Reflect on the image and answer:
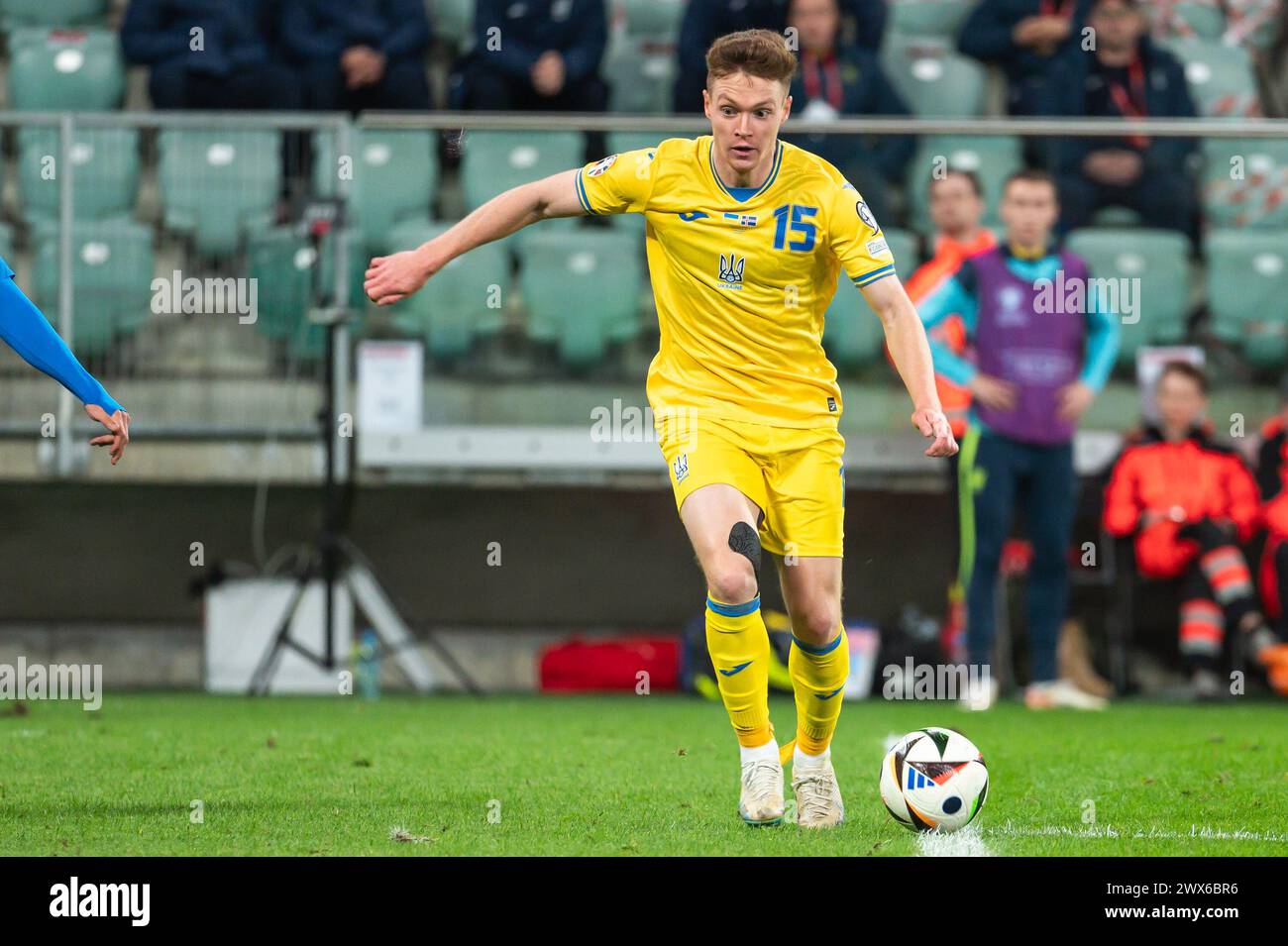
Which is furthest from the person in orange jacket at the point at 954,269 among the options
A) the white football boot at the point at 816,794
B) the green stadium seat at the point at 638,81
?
the white football boot at the point at 816,794

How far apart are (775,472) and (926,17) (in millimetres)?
8510

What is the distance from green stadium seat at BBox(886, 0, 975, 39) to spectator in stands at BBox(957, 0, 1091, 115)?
2.53 feet

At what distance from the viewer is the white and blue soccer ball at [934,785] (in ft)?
17.8

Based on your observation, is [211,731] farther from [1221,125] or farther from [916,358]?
[1221,125]

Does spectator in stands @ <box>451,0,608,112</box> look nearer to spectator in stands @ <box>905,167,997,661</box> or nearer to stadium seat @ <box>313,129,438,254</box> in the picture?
stadium seat @ <box>313,129,438,254</box>

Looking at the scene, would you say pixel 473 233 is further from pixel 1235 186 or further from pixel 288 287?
pixel 1235 186

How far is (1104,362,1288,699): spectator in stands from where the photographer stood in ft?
35.9

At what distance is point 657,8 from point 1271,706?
635cm

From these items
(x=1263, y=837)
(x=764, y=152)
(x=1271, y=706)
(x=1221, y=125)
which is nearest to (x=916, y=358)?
(x=764, y=152)

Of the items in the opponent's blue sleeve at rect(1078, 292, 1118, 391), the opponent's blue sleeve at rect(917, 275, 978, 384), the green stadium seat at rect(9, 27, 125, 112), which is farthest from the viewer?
the green stadium seat at rect(9, 27, 125, 112)

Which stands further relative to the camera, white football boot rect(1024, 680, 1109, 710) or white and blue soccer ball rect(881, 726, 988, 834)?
white football boot rect(1024, 680, 1109, 710)

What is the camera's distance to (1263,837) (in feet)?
17.5

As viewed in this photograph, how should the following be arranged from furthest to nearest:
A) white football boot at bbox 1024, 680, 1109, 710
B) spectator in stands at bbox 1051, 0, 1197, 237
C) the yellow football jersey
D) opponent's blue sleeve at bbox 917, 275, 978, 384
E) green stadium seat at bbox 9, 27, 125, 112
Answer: green stadium seat at bbox 9, 27, 125, 112 < spectator in stands at bbox 1051, 0, 1197, 237 < opponent's blue sleeve at bbox 917, 275, 978, 384 < white football boot at bbox 1024, 680, 1109, 710 < the yellow football jersey

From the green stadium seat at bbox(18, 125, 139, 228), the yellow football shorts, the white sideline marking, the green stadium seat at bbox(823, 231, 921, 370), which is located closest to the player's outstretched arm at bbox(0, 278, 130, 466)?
the yellow football shorts
